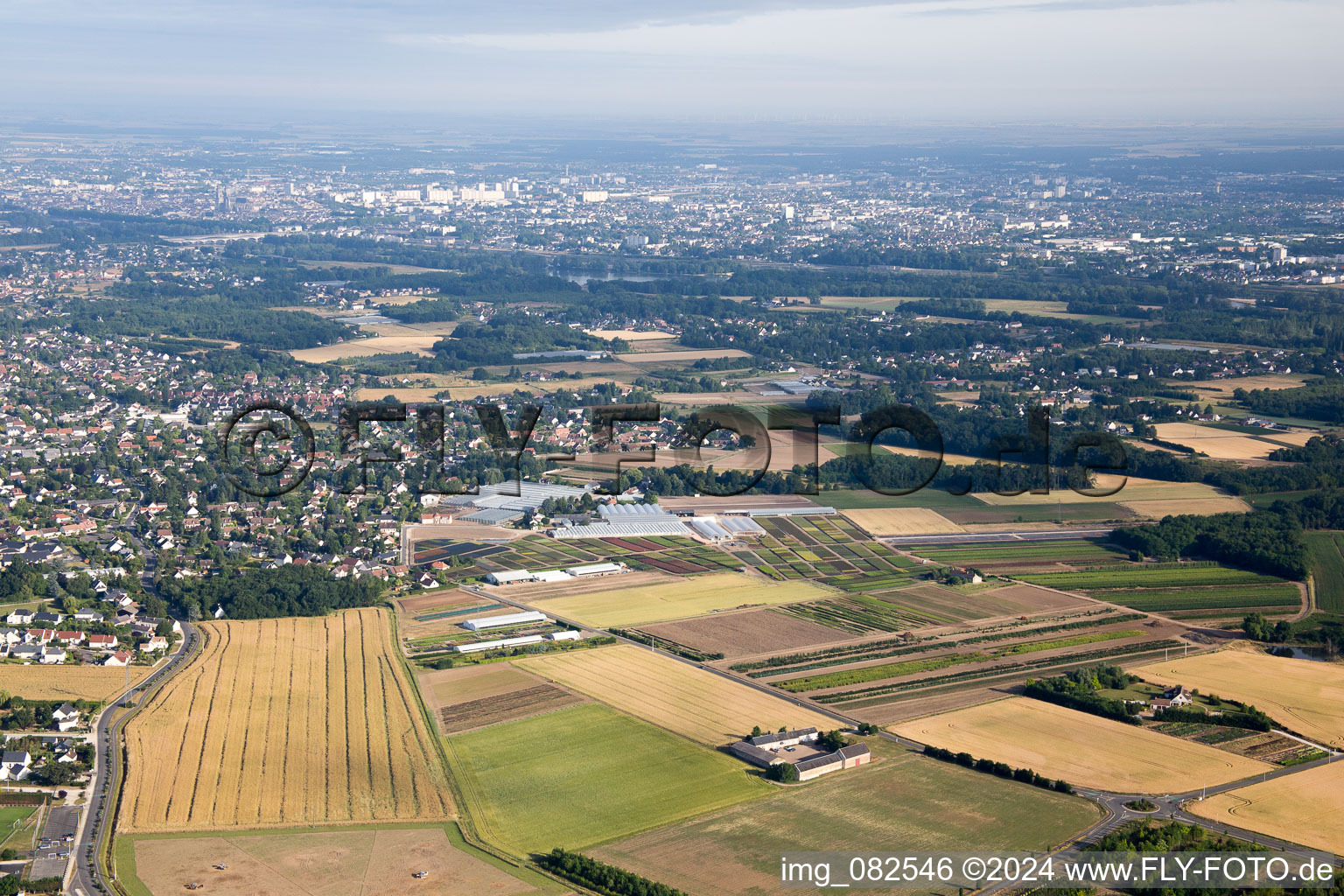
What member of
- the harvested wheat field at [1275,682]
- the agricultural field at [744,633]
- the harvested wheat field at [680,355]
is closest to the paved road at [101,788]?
the agricultural field at [744,633]

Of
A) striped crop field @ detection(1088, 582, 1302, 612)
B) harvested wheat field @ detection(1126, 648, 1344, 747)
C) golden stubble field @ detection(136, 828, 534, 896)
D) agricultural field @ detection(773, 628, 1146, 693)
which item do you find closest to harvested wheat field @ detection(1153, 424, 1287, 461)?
striped crop field @ detection(1088, 582, 1302, 612)

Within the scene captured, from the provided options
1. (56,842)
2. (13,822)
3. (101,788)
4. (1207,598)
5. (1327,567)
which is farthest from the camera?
(1327,567)

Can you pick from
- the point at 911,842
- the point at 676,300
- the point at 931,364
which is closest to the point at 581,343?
the point at 676,300

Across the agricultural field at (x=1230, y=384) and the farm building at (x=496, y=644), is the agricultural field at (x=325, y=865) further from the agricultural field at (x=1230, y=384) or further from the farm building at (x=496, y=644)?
the agricultural field at (x=1230, y=384)

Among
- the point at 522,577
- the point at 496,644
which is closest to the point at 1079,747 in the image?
the point at 496,644

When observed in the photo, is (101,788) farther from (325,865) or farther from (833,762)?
(833,762)

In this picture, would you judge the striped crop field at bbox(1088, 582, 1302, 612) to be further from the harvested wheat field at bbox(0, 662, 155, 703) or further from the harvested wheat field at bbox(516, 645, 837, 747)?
the harvested wheat field at bbox(0, 662, 155, 703)
